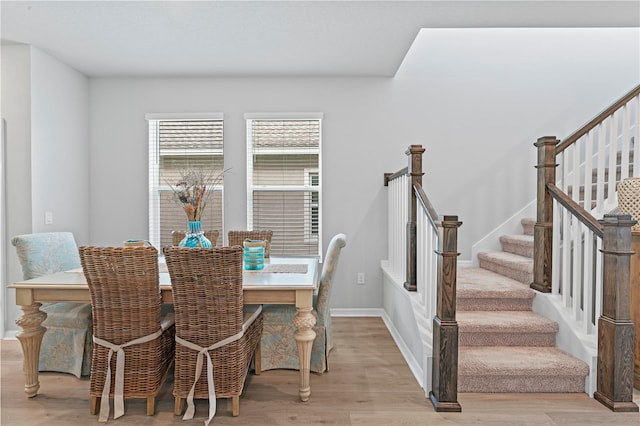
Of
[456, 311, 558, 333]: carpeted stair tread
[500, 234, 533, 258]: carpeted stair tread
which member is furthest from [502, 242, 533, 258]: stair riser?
[456, 311, 558, 333]: carpeted stair tread

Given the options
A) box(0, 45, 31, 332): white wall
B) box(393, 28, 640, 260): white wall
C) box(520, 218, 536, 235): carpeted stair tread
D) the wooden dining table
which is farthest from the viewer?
box(393, 28, 640, 260): white wall

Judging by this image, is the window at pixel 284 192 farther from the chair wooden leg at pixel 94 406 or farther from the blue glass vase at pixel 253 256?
the chair wooden leg at pixel 94 406

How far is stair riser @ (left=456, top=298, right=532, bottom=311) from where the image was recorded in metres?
3.17

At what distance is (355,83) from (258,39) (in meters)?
1.32

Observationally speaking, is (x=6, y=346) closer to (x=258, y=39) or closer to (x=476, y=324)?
(x=258, y=39)

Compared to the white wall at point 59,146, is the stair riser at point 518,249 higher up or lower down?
lower down

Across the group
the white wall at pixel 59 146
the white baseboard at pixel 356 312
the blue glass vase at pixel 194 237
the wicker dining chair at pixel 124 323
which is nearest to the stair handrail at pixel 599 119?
the white baseboard at pixel 356 312

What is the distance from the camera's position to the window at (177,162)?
4.49m

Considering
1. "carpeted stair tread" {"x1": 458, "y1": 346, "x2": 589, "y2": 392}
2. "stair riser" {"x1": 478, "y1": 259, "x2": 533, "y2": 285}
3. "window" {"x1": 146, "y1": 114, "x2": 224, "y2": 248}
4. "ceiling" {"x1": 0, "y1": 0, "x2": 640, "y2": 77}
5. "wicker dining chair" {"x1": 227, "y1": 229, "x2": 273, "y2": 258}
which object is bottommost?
"carpeted stair tread" {"x1": 458, "y1": 346, "x2": 589, "y2": 392}

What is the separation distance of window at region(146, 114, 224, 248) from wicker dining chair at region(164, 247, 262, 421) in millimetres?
2328

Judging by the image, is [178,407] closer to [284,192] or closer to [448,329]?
[448,329]

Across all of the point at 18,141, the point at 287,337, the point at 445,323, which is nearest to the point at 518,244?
the point at 445,323

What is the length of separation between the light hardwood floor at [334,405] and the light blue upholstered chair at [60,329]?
96 mm

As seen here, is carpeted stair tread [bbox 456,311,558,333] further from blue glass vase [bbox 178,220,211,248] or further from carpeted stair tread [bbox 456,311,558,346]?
blue glass vase [bbox 178,220,211,248]
